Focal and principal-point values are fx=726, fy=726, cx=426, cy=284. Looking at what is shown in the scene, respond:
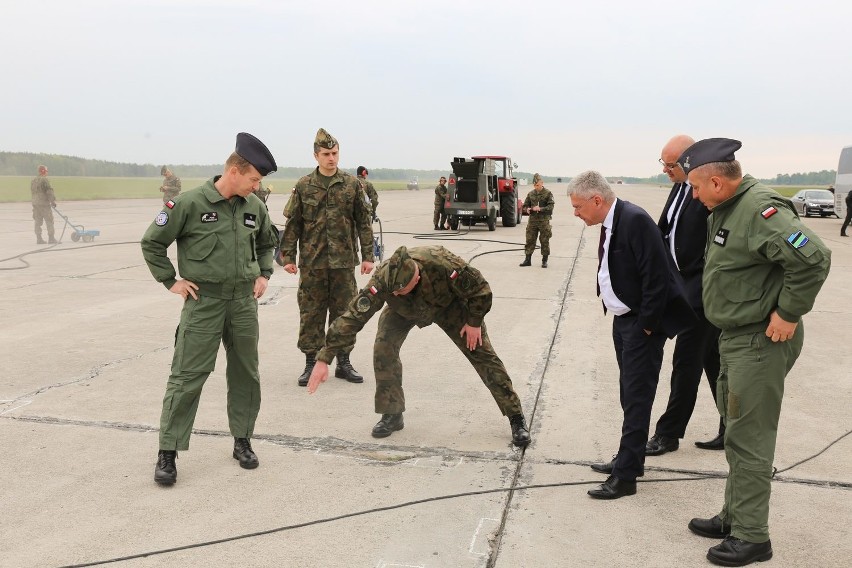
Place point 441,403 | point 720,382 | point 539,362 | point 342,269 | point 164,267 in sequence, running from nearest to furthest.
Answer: point 720,382, point 164,267, point 441,403, point 342,269, point 539,362

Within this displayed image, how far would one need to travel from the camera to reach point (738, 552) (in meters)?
3.15

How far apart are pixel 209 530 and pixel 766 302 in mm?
2749

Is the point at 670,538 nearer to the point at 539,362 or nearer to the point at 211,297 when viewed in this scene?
the point at 211,297

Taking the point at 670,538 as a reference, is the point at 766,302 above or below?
above

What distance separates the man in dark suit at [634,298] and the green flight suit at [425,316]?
30.2 inches

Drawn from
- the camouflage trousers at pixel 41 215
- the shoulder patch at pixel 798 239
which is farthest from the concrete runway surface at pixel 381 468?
the camouflage trousers at pixel 41 215

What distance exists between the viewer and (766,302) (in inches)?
123

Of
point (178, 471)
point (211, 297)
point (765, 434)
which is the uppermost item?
point (211, 297)

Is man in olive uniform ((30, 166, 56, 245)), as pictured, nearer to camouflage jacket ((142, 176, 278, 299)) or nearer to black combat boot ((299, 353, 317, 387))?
black combat boot ((299, 353, 317, 387))

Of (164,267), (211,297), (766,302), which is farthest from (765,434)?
(164,267)

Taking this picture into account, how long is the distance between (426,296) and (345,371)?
201 centimetres

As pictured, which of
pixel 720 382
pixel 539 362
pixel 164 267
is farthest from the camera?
pixel 539 362

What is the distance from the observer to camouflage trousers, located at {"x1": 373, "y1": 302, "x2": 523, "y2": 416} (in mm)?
4602

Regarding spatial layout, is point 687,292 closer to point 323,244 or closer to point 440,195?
point 323,244
